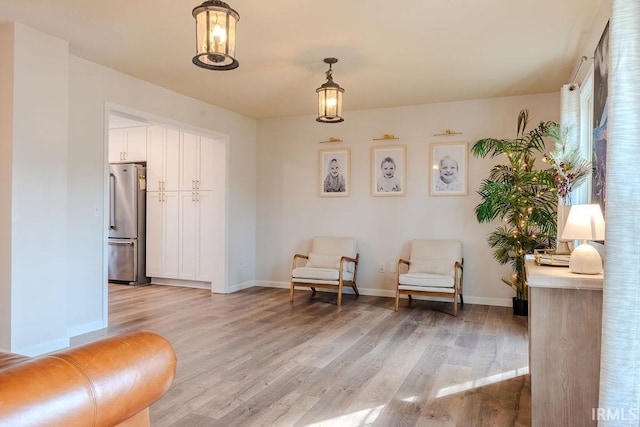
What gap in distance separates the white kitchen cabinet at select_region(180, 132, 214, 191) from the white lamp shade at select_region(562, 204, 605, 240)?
4.71 meters

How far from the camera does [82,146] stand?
12.8 feet

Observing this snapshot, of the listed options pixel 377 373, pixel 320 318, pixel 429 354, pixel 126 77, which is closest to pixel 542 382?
pixel 377 373

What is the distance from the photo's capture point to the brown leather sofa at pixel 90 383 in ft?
2.48

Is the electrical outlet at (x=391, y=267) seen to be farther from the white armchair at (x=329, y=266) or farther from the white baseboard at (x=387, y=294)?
the white armchair at (x=329, y=266)

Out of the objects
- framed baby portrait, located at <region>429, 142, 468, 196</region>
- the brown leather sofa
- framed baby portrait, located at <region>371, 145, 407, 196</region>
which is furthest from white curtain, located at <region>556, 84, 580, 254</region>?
the brown leather sofa

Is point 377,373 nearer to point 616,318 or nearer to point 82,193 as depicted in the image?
point 616,318

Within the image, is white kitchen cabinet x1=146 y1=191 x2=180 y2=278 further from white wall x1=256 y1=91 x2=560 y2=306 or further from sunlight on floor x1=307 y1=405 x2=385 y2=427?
sunlight on floor x1=307 y1=405 x2=385 y2=427

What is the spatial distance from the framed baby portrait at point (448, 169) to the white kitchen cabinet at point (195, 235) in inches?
119

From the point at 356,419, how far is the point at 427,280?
2.59m

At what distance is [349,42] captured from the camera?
3457 millimetres

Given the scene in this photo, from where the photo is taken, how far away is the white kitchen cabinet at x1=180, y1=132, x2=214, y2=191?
5.96 meters

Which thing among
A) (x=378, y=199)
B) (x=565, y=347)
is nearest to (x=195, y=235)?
(x=378, y=199)
